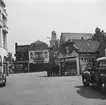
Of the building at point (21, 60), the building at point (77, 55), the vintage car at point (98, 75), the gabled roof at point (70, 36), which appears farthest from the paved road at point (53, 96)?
the gabled roof at point (70, 36)

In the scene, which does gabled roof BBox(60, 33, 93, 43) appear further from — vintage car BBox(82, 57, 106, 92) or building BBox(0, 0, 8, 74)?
vintage car BBox(82, 57, 106, 92)

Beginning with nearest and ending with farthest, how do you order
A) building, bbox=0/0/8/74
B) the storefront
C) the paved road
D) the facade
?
the paved road → building, bbox=0/0/8/74 → the facade → the storefront

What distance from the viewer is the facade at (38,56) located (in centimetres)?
6375

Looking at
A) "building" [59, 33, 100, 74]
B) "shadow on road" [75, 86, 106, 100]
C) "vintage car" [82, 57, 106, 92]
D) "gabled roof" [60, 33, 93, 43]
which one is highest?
"gabled roof" [60, 33, 93, 43]

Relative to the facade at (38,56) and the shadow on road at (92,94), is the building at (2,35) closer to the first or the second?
the facade at (38,56)

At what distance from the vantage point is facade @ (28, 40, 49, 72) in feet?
209

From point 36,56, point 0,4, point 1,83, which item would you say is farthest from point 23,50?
point 1,83

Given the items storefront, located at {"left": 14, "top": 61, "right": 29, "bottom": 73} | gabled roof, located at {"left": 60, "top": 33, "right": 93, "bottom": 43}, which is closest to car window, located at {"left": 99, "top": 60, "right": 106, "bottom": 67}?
storefront, located at {"left": 14, "top": 61, "right": 29, "bottom": 73}

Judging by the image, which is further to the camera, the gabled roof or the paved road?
the gabled roof

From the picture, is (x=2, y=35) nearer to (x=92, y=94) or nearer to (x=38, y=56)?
(x=38, y=56)

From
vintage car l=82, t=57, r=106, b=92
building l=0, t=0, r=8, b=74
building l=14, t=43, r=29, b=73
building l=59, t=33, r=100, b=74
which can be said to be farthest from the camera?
building l=14, t=43, r=29, b=73

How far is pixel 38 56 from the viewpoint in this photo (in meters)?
64.0

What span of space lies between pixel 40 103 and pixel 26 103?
643mm

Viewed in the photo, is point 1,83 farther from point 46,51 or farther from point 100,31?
point 100,31
